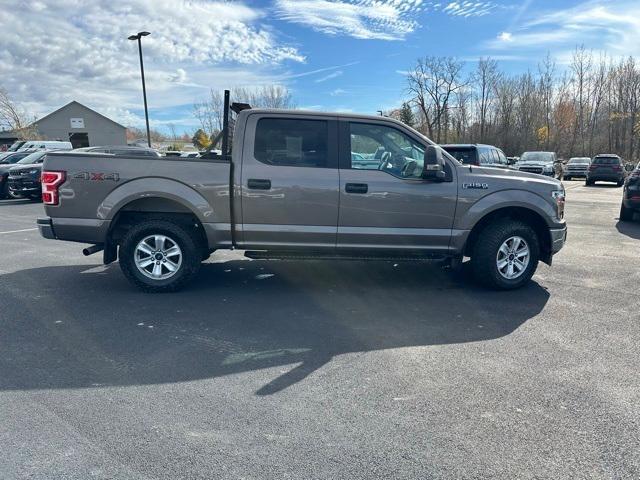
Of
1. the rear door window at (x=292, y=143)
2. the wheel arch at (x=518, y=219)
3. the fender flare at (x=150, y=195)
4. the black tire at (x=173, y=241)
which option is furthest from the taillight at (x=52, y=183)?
the wheel arch at (x=518, y=219)

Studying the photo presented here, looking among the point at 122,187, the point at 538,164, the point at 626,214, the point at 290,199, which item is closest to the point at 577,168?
the point at 538,164

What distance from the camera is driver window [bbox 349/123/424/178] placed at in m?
5.43

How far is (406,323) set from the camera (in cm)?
466

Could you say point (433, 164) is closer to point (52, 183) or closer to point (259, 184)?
point (259, 184)

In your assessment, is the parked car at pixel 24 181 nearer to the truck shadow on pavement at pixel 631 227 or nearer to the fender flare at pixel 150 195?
the fender flare at pixel 150 195

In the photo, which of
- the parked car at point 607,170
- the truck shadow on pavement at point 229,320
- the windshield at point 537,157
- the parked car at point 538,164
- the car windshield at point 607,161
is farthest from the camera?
the windshield at point 537,157

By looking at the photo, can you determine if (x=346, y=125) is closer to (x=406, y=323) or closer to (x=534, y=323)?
(x=406, y=323)

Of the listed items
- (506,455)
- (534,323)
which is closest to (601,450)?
(506,455)

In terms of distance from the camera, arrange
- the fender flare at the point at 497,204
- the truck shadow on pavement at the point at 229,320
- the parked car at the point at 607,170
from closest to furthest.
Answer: the truck shadow on pavement at the point at 229,320, the fender flare at the point at 497,204, the parked car at the point at 607,170

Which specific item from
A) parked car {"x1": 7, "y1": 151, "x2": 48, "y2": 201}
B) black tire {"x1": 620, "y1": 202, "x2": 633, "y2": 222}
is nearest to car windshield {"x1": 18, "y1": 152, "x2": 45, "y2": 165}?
parked car {"x1": 7, "y1": 151, "x2": 48, "y2": 201}

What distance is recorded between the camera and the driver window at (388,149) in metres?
5.43

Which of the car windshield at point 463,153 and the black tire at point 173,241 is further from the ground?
the car windshield at point 463,153

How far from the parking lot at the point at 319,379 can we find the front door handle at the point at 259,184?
4.27 ft

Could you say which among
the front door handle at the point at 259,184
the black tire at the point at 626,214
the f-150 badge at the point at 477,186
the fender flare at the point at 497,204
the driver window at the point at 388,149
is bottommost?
the black tire at the point at 626,214
